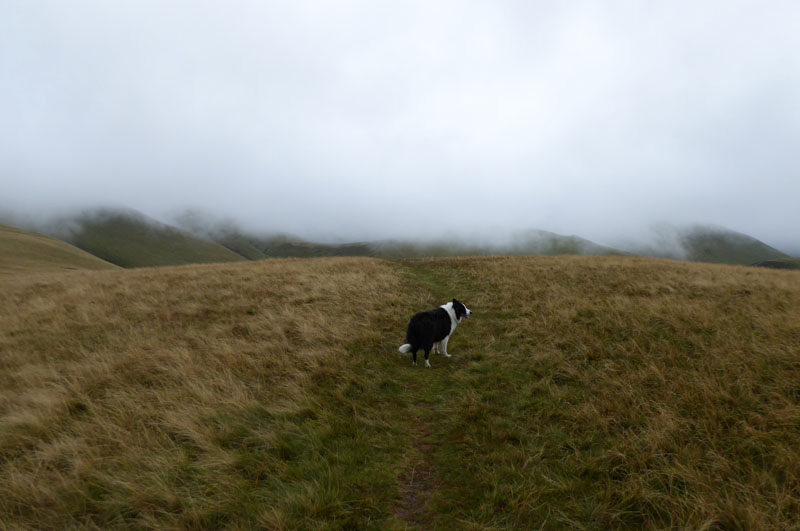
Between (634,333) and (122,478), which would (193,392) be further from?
(634,333)

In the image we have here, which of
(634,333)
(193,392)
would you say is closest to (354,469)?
(193,392)

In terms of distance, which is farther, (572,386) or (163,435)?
(572,386)

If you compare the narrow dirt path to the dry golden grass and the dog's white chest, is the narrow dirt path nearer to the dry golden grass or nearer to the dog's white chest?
the dry golden grass

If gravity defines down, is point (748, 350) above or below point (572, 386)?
above

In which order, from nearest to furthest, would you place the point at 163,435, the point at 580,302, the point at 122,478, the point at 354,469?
the point at 122,478
the point at 354,469
the point at 163,435
the point at 580,302

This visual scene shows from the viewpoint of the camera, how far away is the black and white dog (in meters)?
8.23

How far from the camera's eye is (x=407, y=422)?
5852 millimetres

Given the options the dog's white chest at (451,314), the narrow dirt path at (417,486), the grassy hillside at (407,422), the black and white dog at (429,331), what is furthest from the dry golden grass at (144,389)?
the dog's white chest at (451,314)

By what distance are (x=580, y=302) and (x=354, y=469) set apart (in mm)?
10739

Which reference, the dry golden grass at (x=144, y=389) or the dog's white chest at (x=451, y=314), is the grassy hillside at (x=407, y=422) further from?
the dog's white chest at (x=451, y=314)

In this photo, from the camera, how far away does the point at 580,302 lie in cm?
1211

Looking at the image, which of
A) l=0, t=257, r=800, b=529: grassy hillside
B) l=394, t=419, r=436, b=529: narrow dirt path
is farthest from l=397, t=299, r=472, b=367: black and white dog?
l=394, t=419, r=436, b=529: narrow dirt path

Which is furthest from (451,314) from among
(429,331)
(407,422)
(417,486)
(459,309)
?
(417,486)

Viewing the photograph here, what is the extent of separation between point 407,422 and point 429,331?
9.37 feet
